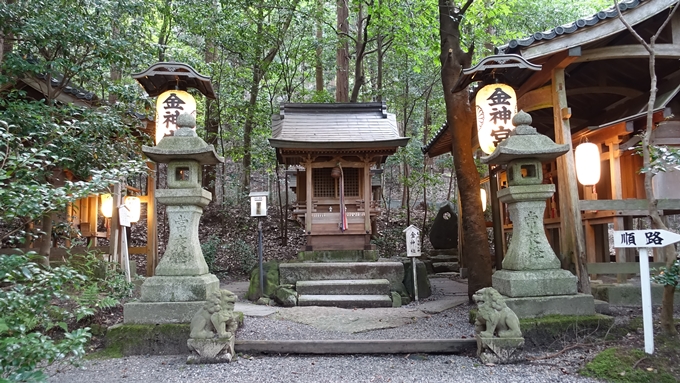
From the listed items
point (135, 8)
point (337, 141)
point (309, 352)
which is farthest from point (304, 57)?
point (309, 352)

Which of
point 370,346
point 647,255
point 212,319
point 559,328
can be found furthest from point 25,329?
point 647,255

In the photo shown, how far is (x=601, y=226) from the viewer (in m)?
9.82

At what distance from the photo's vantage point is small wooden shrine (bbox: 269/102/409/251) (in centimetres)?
1148

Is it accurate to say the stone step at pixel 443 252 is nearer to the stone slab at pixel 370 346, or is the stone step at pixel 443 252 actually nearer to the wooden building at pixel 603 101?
the wooden building at pixel 603 101

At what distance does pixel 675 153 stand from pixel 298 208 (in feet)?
29.5

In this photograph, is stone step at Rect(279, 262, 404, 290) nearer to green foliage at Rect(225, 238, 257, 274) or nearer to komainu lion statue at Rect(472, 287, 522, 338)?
green foliage at Rect(225, 238, 257, 274)

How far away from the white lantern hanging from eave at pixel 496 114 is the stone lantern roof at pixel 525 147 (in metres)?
1.04

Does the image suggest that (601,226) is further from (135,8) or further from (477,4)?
(135,8)

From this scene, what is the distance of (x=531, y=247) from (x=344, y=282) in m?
5.44

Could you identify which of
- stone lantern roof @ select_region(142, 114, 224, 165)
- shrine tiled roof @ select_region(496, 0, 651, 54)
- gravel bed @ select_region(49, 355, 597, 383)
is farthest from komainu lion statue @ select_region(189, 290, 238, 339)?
shrine tiled roof @ select_region(496, 0, 651, 54)

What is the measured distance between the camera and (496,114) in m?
6.97

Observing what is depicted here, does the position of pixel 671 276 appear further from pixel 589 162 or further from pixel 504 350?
pixel 589 162

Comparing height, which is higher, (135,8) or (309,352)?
(135,8)

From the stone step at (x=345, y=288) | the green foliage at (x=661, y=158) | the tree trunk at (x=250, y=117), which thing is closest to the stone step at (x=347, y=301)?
the stone step at (x=345, y=288)
